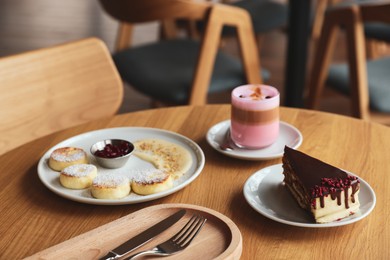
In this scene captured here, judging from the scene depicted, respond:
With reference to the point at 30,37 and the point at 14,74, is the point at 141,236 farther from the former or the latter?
the point at 30,37

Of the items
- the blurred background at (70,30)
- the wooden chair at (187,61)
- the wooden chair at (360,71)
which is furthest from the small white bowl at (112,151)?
the blurred background at (70,30)

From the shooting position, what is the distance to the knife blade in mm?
860

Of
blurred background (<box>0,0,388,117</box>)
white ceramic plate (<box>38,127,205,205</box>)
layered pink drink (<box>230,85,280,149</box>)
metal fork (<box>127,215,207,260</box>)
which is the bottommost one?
blurred background (<box>0,0,388,117</box>)

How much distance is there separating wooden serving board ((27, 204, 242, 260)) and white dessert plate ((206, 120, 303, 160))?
26cm

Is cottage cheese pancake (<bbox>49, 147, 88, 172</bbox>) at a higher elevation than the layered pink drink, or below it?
below

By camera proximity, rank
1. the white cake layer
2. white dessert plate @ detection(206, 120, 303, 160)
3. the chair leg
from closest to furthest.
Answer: the white cake layer < white dessert plate @ detection(206, 120, 303, 160) < the chair leg

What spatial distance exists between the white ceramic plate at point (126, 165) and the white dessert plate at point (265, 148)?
0.19 feet

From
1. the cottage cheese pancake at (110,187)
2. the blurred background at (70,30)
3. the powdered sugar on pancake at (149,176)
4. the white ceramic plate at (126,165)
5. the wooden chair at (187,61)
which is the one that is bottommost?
the blurred background at (70,30)

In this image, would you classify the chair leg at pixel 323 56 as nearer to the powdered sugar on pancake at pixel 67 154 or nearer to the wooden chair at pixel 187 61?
the wooden chair at pixel 187 61

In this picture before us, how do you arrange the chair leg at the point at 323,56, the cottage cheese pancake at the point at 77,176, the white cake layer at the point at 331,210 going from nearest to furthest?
the white cake layer at the point at 331,210 → the cottage cheese pancake at the point at 77,176 → the chair leg at the point at 323,56

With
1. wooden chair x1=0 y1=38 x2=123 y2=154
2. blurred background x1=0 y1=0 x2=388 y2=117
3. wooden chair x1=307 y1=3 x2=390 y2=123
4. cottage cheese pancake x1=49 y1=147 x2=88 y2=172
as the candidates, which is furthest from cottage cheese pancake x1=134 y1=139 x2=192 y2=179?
blurred background x1=0 y1=0 x2=388 y2=117

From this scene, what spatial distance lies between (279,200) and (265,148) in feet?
0.69

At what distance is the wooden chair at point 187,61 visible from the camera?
221 centimetres

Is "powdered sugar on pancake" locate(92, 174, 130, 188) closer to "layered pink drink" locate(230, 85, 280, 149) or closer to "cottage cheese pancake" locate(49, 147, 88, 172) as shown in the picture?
"cottage cheese pancake" locate(49, 147, 88, 172)
